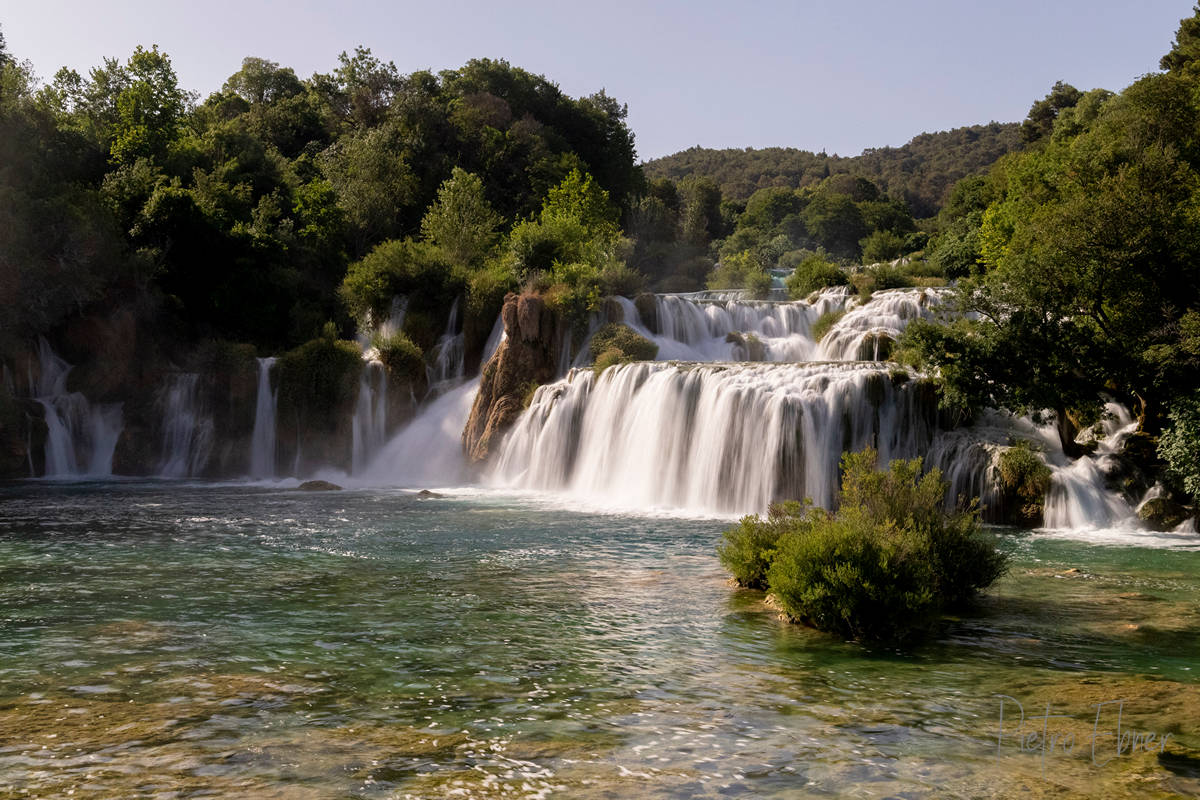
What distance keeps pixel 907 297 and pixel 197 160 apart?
35685mm

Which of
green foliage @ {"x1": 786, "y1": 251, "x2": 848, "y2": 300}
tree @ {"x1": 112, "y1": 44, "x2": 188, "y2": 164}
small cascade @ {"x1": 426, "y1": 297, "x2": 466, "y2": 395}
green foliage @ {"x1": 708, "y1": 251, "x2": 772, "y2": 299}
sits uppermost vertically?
tree @ {"x1": 112, "y1": 44, "x2": 188, "y2": 164}

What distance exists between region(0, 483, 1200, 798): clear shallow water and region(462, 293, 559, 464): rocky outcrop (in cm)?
1668

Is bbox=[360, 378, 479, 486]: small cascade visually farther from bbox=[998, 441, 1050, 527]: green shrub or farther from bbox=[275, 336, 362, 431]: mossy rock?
bbox=[998, 441, 1050, 527]: green shrub

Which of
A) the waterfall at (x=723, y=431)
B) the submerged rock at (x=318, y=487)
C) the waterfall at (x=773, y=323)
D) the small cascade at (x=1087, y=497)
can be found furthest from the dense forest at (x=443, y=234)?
the submerged rock at (x=318, y=487)

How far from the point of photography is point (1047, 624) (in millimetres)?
12555

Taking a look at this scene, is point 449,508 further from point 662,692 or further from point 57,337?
point 57,337

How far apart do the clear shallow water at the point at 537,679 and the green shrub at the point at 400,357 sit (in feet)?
66.4

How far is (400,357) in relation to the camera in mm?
38562

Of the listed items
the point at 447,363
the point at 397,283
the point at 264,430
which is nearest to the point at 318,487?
the point at 264,430

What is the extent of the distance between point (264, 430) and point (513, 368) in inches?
402

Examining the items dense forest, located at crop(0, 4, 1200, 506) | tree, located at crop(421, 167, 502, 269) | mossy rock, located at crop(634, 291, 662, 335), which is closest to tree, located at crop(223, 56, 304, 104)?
dense forest, located at crop(0, 4, 1200, 506)

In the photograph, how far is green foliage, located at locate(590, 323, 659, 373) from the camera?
35.8m

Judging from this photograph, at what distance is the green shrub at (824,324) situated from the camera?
1502 inches

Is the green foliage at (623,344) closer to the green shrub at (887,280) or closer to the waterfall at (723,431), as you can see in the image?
the waterfall at (723,431)
